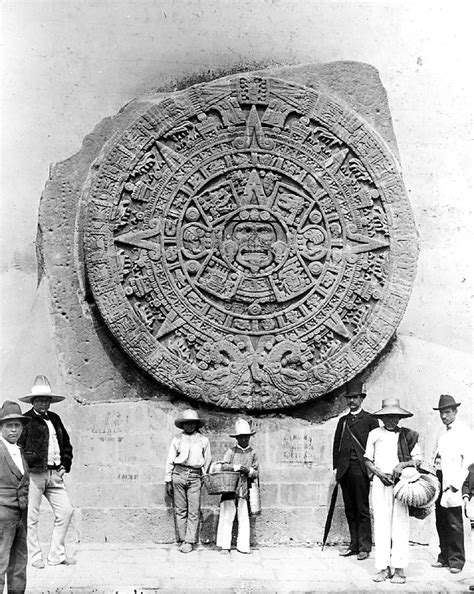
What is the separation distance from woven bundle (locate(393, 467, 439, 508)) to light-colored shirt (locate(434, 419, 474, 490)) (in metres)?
0.42

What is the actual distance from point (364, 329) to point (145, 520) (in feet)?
8.67

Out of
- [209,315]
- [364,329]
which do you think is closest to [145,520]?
[209,315]

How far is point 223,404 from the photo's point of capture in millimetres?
7441

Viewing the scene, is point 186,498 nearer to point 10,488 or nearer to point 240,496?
point 240,496

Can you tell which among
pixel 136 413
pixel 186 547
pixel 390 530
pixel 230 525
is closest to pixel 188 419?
pixel 136 413

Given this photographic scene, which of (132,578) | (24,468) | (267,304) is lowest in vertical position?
(132,578)

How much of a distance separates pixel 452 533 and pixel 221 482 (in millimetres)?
1903

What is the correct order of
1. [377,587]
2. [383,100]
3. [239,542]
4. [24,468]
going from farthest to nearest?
[383,100]
[239,542]
[377,587]
[24,468]

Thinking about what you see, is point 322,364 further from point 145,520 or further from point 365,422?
point 145,520

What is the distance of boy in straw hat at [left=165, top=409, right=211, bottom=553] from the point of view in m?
7.03

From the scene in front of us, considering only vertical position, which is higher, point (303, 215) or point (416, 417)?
point (303, 215)

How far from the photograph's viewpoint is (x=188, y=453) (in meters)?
7.09

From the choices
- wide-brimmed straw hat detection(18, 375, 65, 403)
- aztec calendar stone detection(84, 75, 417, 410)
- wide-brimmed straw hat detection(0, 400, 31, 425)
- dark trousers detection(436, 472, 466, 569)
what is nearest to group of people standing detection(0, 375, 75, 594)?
wide-brimmed straw hat detection(18, 375, 65, 403)

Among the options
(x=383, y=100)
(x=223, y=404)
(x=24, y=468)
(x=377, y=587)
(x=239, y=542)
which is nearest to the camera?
(x=24, y=468)
